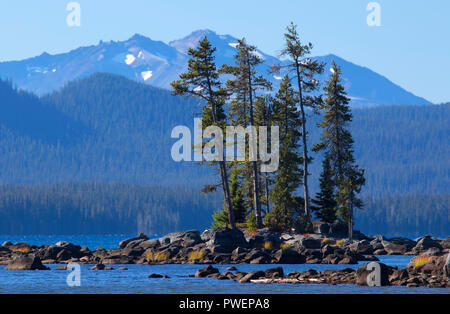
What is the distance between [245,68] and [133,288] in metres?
31.1

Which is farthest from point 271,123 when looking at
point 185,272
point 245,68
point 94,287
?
point 94,287

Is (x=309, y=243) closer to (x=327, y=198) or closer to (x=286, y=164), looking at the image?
(x=286, y=164)

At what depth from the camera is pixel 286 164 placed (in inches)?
2670

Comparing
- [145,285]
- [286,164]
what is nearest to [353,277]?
[145,285]

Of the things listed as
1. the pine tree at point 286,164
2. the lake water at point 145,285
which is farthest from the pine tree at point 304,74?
the lake water at point 145,285

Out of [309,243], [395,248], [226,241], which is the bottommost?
[395,248]

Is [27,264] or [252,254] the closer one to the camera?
[27,264]

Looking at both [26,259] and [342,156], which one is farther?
[342,156]

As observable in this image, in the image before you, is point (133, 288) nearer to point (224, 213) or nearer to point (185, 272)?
point (185, 272)

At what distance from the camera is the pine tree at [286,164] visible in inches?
2594

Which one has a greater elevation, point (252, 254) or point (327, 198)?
point (327, 198)

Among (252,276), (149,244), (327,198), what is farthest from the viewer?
(327,198)
